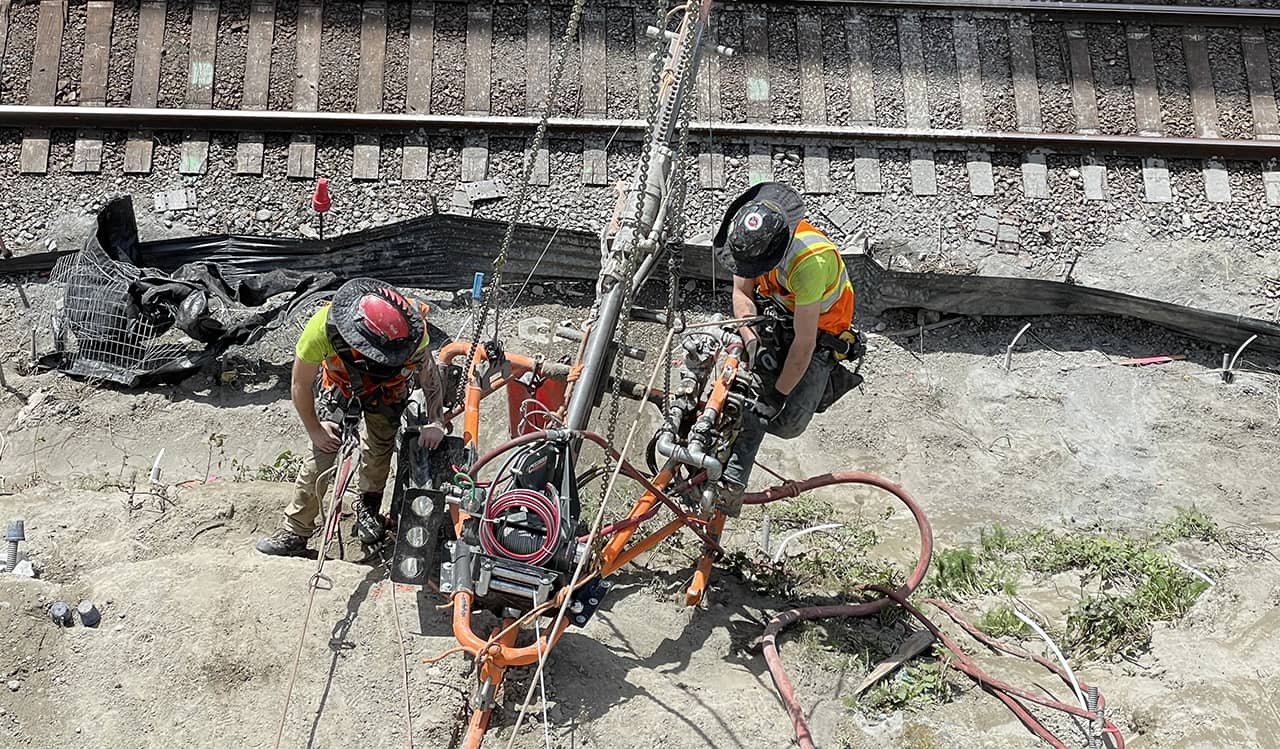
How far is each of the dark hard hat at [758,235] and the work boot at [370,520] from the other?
8.21ft

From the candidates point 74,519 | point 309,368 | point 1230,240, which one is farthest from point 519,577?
point 1230,240

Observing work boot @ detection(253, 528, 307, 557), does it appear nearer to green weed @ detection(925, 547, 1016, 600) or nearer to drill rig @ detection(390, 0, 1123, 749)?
drill rig @ detection(390, 0, 1123, 749)

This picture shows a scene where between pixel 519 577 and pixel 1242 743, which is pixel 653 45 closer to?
pixel 519 577

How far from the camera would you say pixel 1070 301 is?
909cm

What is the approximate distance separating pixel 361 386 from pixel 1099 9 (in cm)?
724

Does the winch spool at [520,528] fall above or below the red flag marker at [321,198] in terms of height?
below

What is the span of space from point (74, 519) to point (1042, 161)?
7518 millimetres

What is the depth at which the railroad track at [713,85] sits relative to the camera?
9219 mm

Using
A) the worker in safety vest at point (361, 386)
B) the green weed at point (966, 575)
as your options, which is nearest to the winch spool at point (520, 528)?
the worker in safety vest at point (361, 386)

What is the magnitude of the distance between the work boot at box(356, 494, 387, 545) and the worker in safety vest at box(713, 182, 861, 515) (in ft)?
6.52

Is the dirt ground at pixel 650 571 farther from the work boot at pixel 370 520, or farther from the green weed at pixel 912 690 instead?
the work boot at pixel 370 520

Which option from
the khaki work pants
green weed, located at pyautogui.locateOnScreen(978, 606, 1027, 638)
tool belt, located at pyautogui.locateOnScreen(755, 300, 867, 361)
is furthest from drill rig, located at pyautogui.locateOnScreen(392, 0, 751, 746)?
green weed, located at pyautogui.locateOnScreen(978, 606, 1027, 638)

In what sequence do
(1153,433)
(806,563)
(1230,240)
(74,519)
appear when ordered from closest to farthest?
(74,519), (806,563), (1153,433), (1230,240)

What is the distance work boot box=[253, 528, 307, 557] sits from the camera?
21.3 feet
